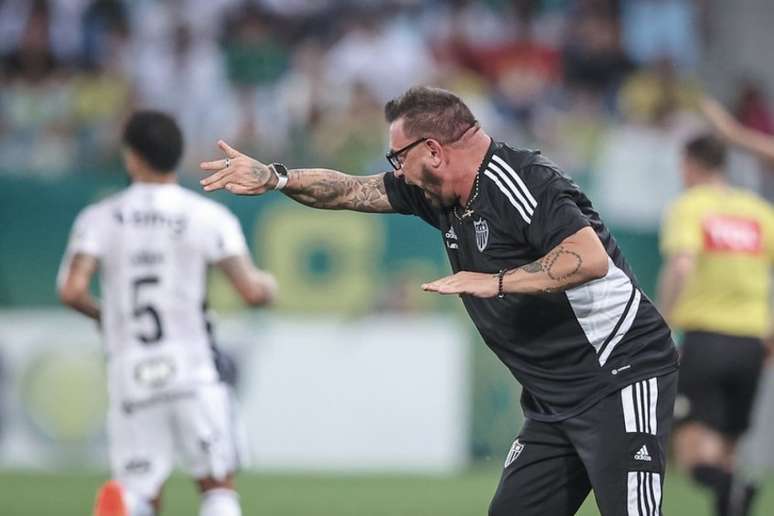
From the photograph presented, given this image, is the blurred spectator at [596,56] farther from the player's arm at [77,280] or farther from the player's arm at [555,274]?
the player's arm at [555,274]

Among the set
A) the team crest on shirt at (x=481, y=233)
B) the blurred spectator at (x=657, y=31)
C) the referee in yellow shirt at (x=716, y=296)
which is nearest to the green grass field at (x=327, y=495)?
the referee in yellow shirt at (x=716, y=296)

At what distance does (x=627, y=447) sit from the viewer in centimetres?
542

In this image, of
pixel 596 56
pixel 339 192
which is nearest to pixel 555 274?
pixel 339 192

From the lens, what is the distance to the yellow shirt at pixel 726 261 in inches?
355

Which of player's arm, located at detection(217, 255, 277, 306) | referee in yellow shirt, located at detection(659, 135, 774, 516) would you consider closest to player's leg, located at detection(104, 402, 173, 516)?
player's arm, located at detection(217, 255, 277, 306)

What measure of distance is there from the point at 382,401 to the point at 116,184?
9.81 feet

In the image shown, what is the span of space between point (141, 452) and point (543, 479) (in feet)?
6.90

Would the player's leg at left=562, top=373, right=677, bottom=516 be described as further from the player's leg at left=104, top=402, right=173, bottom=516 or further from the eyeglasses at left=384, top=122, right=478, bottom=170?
the player's leg at left=104, top=402, right=173, bottom=516

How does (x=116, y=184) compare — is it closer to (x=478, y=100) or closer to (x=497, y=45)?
(x=478, y=100)

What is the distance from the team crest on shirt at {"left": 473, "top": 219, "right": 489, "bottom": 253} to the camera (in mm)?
5461

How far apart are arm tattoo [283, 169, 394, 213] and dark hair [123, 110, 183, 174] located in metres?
1.17

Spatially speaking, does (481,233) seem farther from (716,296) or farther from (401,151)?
(716,296)

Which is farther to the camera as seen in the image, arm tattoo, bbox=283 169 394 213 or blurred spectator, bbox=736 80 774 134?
blurred spectator, bbox=736 80 774 134

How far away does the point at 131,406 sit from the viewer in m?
6.89
